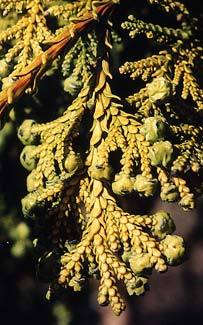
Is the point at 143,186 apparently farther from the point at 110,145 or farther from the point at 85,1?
the point at 85,1

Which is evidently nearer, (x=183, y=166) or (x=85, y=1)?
(x=183, y=166)

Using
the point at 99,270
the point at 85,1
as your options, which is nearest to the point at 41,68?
the point at 85,1

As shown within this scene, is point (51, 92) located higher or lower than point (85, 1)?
lower

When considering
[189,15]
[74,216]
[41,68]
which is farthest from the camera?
[189,15]

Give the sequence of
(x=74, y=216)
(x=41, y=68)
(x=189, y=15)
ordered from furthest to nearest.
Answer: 1. (x=189, y=15)
2. (x=74, y=216)
3. (x=41, y=68)

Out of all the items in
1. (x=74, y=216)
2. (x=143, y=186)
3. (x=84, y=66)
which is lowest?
(x=74, y=216)

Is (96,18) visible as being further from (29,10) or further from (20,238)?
(20,238)
